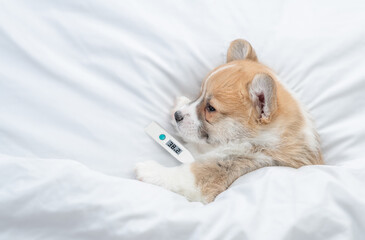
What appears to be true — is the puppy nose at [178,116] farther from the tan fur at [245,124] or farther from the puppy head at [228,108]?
the tan fur at [245,124]

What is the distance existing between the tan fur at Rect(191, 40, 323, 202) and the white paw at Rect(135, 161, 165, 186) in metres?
0.15

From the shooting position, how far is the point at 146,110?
1547mm

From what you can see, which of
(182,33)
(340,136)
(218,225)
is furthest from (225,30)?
(218,225)

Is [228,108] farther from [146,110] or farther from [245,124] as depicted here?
[146,110]

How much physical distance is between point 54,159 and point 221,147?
2.27ft

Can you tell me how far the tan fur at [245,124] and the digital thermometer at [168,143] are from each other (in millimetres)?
69

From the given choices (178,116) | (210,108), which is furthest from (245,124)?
(178,116)

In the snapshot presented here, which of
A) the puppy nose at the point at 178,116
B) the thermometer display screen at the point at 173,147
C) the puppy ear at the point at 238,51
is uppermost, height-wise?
the puppy ear at the point at 238,51

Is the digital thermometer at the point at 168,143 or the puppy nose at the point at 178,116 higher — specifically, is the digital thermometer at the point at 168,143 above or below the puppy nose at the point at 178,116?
A: below

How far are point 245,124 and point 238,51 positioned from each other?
38 centimetres

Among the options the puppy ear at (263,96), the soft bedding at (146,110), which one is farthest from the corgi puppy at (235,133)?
the soft bedding at (146,110)

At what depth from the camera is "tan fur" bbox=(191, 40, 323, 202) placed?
1.47m

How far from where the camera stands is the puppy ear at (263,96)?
138 centimetres

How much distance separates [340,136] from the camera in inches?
60.8
